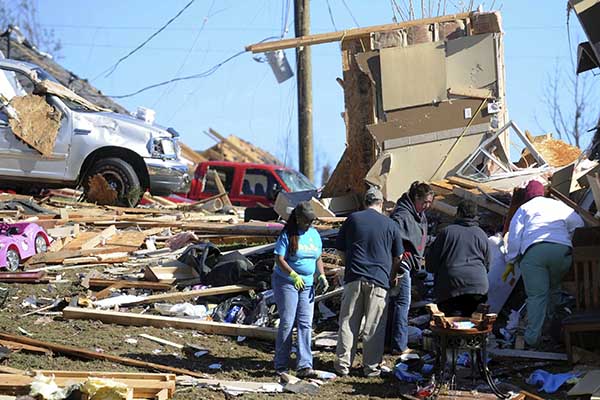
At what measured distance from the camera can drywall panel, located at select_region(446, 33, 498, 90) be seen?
14.9 metres

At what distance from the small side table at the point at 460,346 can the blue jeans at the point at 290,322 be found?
4.60ft

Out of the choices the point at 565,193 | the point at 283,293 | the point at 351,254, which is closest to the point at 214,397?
the point at 283,293

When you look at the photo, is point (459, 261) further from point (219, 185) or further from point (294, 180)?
point (219, 185)

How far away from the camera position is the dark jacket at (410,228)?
9.93m

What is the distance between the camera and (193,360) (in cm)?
992

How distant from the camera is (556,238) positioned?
9.76m

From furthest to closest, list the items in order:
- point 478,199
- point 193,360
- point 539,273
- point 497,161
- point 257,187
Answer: point 257,187
point 497,161
point 478,199
point 193,360
point 539,273

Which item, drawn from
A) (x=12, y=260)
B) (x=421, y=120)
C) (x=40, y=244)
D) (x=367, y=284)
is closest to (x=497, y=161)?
(x=421, y=120)

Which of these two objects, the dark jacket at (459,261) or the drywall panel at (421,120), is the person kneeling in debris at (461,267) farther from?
the drywall panel at (421,120)

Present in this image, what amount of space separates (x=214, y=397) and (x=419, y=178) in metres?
7.49

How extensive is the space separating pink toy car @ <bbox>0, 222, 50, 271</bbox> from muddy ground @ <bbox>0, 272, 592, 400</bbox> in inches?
56.6

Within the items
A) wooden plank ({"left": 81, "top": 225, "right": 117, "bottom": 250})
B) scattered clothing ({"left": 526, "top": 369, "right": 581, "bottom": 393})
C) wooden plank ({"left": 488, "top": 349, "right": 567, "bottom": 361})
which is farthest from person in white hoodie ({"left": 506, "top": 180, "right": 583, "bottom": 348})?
wooden plank ({"left": 81, "top": 225, "right": 117, "bottom": 250})

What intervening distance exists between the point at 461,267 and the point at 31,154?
10587mm

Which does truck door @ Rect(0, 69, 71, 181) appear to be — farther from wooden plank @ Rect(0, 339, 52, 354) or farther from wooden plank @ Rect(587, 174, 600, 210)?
wooden plank @ Rect(587, 174, 600, 210)
